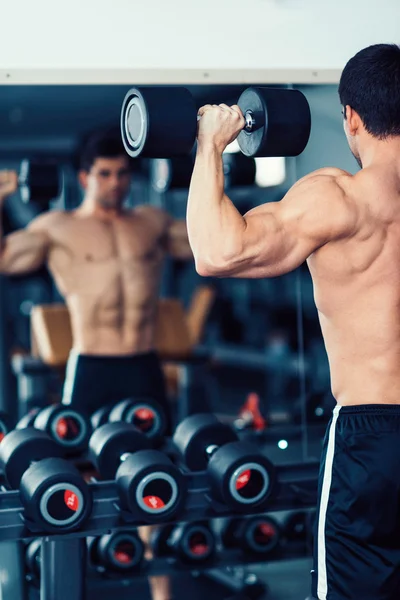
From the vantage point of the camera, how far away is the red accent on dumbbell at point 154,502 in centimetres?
209

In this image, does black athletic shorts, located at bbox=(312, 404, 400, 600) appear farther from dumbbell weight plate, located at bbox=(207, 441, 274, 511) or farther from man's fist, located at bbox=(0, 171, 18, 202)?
man's fist, located at bbox=(0, 171, 18, 202)

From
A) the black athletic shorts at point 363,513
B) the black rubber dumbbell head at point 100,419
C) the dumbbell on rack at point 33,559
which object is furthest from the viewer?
the black rubber dumbbell head at point 100,419

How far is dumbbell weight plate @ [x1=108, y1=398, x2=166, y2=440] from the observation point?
2840 millimetres

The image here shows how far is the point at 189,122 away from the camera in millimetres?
1632

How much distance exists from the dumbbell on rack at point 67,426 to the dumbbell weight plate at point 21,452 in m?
0.35

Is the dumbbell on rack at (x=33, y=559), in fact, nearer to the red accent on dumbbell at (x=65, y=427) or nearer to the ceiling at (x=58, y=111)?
the red accent on dumbbell at (x=65, y=427)

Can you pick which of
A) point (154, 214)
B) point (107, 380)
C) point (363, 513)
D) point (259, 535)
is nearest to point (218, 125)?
point (363, 513)

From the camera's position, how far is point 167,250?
3.61 meters

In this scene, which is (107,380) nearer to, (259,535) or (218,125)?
(259,535)

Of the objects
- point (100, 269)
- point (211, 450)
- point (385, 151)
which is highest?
point (385, 151)

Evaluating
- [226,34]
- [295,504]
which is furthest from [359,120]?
[295,504]

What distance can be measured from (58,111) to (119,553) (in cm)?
356

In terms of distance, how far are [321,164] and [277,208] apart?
1227mm

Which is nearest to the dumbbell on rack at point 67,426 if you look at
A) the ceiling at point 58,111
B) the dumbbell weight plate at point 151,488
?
the dumbbell weight plate at point 151,488
